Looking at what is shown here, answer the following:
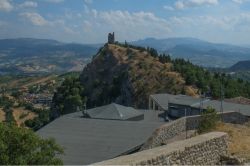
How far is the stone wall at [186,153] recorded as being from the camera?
30.6ft

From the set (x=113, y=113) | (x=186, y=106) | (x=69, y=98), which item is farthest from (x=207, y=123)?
(x=69, y=98)

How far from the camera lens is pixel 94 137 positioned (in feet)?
78.9

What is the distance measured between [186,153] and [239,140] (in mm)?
6165

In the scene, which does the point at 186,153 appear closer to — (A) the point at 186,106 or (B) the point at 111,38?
(A) the point at 186,106

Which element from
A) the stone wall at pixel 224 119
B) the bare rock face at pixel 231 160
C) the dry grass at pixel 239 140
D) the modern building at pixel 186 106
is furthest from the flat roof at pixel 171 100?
the bare rock face at pixel 231 160

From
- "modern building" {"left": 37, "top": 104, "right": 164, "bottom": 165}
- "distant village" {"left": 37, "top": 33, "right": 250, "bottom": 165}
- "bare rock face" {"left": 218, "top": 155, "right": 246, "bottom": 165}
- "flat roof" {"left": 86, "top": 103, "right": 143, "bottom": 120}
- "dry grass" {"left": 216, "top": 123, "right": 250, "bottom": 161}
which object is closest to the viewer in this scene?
"distant village" {"left": 37, "top": 33, "right": 250, "bottom": 165}

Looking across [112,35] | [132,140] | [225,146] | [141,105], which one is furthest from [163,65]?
[225,146]

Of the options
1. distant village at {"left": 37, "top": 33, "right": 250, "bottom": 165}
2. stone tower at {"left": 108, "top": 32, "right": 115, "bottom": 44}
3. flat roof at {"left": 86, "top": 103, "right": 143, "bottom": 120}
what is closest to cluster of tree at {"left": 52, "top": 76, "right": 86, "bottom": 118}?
stone tower at {"left": 108, "top": 32, "right": 115, "bottom": 44}

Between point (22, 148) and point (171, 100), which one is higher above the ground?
point (22, 148)

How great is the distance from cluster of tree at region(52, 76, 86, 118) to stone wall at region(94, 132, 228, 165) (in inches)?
2707

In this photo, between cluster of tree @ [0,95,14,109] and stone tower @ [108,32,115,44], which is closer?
cluster of tree @ [0,95,14,109]

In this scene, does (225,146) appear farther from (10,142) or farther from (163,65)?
(163,65)

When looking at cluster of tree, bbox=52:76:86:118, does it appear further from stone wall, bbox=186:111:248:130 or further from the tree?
the tree

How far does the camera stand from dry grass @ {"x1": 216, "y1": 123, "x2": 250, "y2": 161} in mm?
14055
